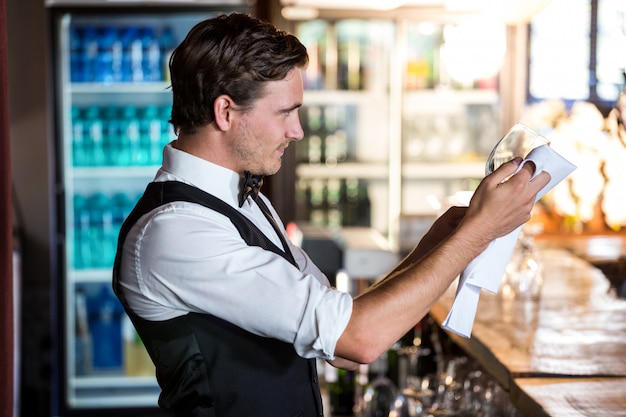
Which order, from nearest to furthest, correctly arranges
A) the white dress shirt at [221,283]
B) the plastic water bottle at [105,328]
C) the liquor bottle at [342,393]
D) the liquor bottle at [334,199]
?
the white dress shirt at [221,283], the liquor bottle at [342,393], the plastic water bottle at [105,328], the liquor bottle at [334,199]

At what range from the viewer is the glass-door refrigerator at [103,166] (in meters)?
4.79

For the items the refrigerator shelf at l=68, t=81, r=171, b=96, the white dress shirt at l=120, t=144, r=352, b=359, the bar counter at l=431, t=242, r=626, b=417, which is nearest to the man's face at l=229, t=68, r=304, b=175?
the white dress shirt at l=120, t=144, r=352, b=359

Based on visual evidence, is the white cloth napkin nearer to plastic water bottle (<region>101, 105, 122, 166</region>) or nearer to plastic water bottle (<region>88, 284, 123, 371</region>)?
plastic water bottle (<region>101, 105, 122, 166</region>)

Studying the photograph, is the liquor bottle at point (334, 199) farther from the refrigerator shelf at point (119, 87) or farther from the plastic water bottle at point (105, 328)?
the plastic water bottle at point (105, 328)

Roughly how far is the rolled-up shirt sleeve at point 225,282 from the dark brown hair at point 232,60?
21 cm

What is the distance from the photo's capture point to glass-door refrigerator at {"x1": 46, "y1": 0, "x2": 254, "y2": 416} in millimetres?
4785

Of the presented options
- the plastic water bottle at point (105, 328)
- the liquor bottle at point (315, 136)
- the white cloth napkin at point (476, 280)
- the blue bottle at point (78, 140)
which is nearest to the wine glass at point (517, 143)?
the white cloth napkin at point (476, 280)

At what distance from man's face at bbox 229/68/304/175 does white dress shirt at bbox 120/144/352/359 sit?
14 centimetres

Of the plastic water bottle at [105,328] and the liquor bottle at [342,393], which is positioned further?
the plastic water bottle at [105,328]

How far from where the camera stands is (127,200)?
5.12 metres

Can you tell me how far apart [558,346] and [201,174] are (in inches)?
41.3

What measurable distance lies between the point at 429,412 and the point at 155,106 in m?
3.14

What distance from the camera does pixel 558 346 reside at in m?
2.24

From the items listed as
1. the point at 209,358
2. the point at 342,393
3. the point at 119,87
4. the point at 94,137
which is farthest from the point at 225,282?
the point at 94,137
